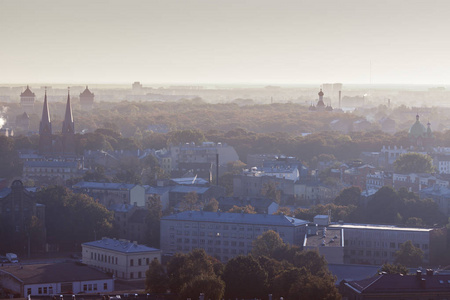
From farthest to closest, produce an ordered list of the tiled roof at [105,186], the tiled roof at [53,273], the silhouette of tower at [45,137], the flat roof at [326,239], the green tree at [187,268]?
the silhouette of tower at [45,137] < the tiled roof at [105,186] < the flat roof at [326,239] < the tiled roof at [53,273] < the green tree at [187,268]

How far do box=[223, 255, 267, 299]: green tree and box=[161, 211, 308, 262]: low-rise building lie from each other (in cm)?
1049

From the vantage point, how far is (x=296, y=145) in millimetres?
99750

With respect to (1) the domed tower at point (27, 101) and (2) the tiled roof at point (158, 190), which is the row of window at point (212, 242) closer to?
(2) the tiled roof at point (158, 190)

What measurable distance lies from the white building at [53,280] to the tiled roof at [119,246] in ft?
8.32

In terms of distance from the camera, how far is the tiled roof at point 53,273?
4253 cm

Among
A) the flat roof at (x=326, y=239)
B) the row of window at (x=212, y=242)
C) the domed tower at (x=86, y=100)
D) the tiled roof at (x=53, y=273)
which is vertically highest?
the flat roof at (x=326, y=239)

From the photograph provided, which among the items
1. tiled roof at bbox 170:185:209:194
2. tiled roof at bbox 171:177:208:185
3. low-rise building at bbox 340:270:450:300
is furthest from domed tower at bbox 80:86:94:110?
low-rise building at bbox 340:270:450:300

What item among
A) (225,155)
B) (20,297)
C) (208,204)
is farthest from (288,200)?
(20,297)

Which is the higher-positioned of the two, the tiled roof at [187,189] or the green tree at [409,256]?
the tiled roof at [187,189]

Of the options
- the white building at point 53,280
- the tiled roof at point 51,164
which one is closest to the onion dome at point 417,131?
the tiled roof at point 51,164

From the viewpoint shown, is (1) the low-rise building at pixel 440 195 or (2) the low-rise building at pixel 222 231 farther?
(1) the low-rise building at pixel 440 195

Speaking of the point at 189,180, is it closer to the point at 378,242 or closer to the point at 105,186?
the point at 105,186

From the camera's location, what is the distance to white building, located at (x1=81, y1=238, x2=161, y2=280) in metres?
46.5

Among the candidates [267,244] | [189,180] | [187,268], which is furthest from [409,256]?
[189,180]
